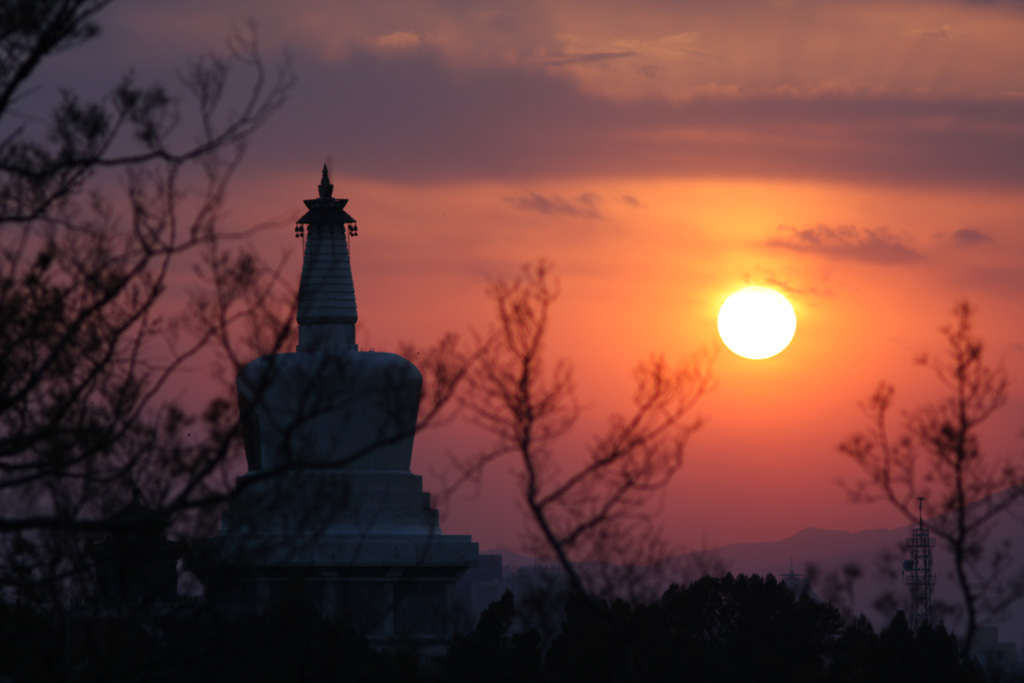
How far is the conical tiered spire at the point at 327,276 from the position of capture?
1829 inches

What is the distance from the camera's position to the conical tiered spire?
1829 inches

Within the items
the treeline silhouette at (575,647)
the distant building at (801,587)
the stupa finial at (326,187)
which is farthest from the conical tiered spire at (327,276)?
the distant building at (801,587)

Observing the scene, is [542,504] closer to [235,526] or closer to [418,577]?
[235,526]

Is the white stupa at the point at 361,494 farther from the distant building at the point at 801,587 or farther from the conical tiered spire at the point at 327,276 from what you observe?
the distant building at the point at 801,587

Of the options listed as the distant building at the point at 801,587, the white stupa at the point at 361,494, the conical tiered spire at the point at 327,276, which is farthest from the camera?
the conical tiered spire at the point at 327,276

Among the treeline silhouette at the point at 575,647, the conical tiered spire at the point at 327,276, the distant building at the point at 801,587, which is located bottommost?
the treeline silhouette at the point at 575,647

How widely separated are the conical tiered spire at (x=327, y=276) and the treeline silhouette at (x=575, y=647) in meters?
10.0

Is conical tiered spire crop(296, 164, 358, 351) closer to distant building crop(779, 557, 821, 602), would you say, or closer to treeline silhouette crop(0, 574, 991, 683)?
treeline silhouette crop(0, 574, 991, 683)

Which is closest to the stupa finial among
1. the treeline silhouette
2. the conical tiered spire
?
the conical tiered spire

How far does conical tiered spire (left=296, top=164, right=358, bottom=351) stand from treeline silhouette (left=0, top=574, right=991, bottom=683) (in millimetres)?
10043

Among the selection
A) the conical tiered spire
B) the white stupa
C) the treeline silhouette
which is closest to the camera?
the treeline silhouette

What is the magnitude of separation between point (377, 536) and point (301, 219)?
30.1 feet

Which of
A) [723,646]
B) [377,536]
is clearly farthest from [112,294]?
[377,536]

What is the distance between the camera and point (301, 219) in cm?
4641
